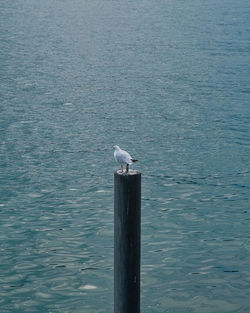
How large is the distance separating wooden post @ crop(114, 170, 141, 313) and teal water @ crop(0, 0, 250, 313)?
114 cm

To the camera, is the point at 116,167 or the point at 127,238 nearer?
the point at 127,238

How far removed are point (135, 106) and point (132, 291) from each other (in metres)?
9.69

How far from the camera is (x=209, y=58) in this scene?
20.1m

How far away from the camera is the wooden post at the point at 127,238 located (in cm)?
430

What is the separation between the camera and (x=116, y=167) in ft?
31.0

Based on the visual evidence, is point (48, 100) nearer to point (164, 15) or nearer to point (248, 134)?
point (248, 134)

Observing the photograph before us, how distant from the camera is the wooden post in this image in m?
4.30

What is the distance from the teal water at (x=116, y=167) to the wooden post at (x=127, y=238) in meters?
1.14

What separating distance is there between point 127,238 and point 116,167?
5.06 m

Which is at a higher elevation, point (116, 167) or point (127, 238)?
point (127, 238)

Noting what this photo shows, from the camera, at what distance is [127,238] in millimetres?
4414

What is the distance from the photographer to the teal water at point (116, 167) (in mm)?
6074

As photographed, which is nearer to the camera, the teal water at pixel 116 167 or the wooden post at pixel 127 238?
the wooden post at pixel 127 238

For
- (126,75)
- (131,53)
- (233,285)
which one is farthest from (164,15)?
(233,285)
